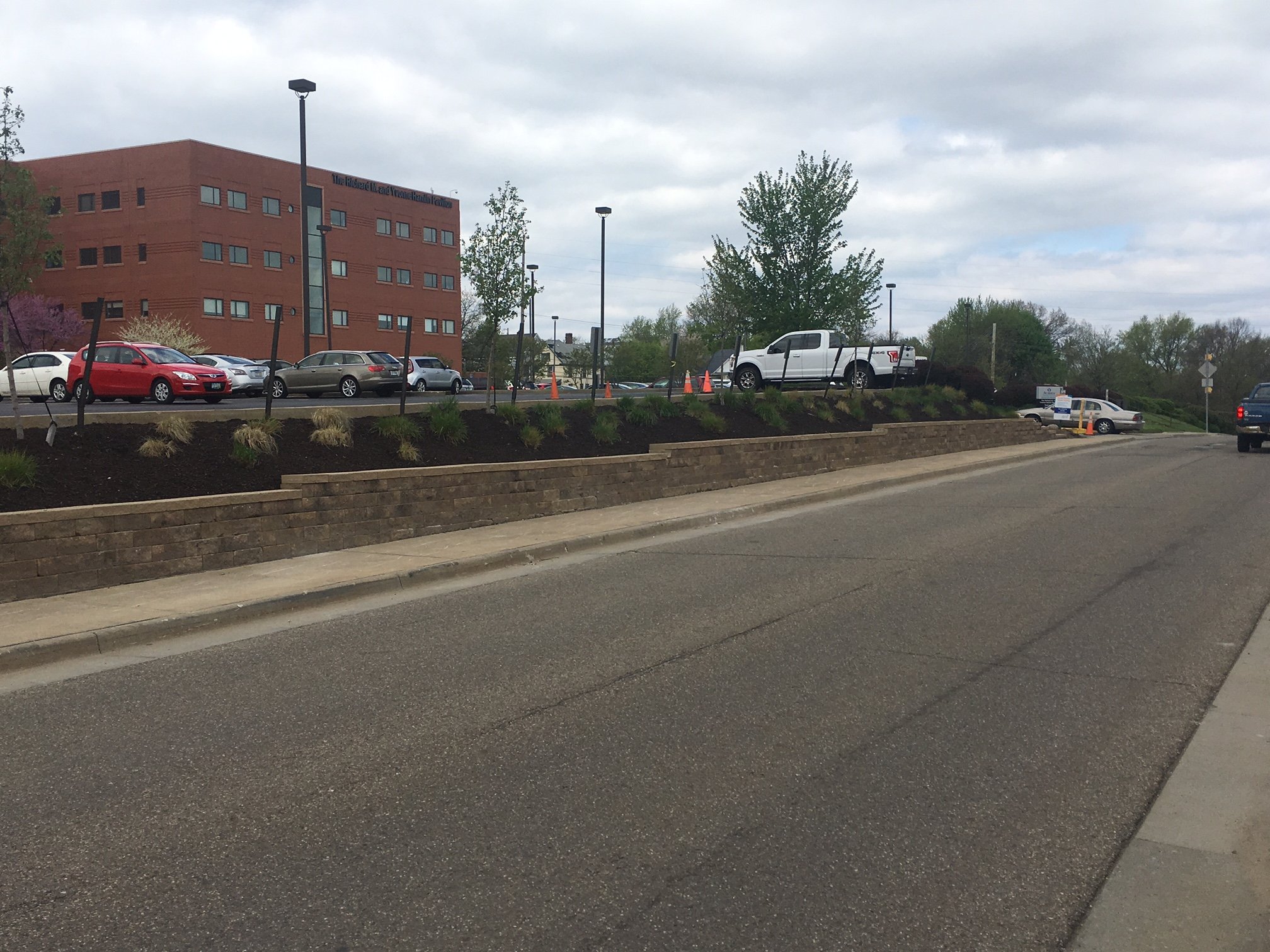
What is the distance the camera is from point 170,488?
1062cm

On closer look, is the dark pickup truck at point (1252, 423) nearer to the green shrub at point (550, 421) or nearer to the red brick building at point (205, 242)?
the green shrub at point (550, 421)

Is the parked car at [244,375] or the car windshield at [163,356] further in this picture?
the parked car at [244,375]

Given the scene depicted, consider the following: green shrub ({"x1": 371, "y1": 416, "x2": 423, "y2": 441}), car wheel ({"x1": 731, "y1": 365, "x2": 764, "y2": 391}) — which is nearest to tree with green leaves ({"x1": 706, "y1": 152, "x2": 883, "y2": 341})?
car wheel ({"x1": 731, "y1": 365, "x2": 764, "y2": 391})

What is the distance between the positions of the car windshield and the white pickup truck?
539 inches

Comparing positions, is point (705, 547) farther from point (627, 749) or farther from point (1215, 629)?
point (627, 749)

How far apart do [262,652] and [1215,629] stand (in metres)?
6.75

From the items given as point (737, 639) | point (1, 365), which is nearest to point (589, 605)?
point (737, 639)

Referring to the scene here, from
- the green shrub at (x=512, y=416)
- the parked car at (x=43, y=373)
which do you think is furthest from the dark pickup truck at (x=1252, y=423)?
the parked car at (x=43, y=373)

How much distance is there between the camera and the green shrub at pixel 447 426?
1455 centimetres

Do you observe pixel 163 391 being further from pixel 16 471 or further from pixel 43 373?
pixel 16 471

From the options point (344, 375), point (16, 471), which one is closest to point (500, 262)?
point (344, 375)

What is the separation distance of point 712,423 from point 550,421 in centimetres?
411

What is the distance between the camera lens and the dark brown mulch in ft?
33.4

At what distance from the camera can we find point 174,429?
11820 millimetres
